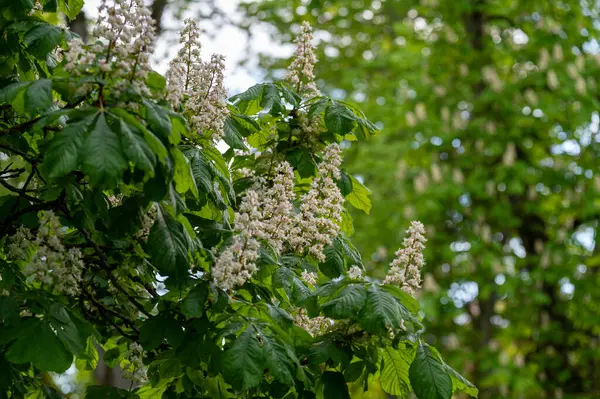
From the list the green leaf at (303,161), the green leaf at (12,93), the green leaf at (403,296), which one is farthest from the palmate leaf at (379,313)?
the green leaf at (12,93)

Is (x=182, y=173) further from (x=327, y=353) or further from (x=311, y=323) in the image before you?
(x=311, y=323)

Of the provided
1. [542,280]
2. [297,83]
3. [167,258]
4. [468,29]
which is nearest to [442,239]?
[542,280]

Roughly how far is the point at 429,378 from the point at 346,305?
455 millimetres

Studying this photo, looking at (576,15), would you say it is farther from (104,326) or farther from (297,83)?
(104,326)

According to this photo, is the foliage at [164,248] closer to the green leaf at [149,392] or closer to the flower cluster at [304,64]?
the green leaf at [149,392]

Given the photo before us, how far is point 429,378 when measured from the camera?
296 cm

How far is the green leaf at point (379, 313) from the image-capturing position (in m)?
2.79

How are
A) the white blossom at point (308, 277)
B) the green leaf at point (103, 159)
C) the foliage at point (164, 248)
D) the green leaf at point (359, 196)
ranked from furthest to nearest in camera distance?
the green leaf at point (359, 196) < the white blossom at point (308, 277) < the foliage at point (164, 248) < the green leaf at point (103, 159)

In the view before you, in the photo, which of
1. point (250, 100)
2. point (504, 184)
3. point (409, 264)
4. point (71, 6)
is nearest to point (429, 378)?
point (409, 264)

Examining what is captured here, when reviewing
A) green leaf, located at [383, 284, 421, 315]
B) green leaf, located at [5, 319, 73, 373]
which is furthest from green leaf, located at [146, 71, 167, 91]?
green leaf, located at [383, 284, 421, 315]

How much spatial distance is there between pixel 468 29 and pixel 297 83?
993 centimetres

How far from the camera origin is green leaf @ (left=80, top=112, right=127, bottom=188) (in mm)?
2271

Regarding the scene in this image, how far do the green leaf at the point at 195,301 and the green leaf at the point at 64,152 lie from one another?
0.78 m

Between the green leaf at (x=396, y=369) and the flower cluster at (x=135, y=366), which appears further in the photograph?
the flower cluster at (x=135, y=366)
